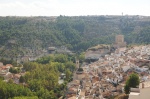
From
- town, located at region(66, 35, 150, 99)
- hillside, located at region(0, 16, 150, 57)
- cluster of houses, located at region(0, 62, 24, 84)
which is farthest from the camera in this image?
hillside, located at region(0, 16, 150, 57)

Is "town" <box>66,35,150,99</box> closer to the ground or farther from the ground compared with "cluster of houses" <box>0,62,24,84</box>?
farther from the ground

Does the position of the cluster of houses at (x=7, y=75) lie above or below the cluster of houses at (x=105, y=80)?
below

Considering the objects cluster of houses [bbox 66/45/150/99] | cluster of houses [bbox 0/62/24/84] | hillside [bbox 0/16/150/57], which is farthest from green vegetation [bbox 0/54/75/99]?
hillside [bbox 0/16/150/57]

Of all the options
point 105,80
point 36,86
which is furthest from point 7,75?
point 105,80

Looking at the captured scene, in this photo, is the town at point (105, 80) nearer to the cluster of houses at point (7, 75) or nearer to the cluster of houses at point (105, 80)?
the cluster of houses at point (105, 80)

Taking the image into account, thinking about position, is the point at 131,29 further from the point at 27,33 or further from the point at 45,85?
the point at 45,85

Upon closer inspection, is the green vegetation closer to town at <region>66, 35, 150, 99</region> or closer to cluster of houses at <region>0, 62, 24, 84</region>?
cluster of houses at <region>0, 62, 24, 84</region>

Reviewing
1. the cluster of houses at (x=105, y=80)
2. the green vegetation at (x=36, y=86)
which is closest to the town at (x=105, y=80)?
the cluster of houses at (x=105, y=80)

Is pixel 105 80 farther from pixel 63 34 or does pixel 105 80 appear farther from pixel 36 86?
pixel 63 34

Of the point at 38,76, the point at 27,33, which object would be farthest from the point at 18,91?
the point at 27,33
